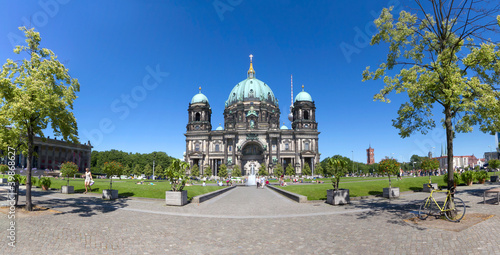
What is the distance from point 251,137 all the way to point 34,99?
289 feet

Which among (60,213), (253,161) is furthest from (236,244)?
(253,161)

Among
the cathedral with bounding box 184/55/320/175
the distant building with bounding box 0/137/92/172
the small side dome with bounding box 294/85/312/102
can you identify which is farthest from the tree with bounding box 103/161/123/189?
the small side dome with bounding box 294/85/312/102

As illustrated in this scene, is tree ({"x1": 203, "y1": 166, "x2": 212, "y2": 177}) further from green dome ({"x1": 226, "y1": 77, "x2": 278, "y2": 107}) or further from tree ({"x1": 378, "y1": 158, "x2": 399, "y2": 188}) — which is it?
tree ({"x1": 378, "y1": 158, "x2": 399, "y2": 188})

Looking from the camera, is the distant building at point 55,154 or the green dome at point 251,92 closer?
the distant building at point 55,154

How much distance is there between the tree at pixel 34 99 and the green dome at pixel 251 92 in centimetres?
9517

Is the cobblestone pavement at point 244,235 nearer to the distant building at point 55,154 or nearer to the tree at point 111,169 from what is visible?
the tree at point 111,169

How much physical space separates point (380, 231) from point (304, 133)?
301 feet

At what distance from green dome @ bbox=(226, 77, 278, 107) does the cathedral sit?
40cm

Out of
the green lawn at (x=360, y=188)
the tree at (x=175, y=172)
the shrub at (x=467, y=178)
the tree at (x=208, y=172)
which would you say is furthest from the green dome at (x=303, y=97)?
the tree at (x=175, y=172)

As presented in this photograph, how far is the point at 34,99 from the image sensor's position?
13805 millimetres

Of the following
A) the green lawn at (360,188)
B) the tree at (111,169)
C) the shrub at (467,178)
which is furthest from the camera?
the shrub at (467,178)

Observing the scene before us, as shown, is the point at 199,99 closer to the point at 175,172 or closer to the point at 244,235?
the point at 175,172

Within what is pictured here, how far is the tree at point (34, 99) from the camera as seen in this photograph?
531 inches

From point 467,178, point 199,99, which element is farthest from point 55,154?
point 467,178
